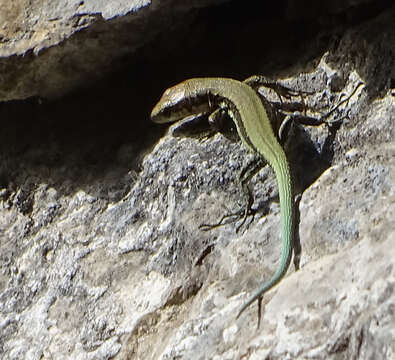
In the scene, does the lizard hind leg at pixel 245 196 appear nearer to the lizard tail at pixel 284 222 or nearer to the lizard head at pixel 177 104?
the lizard tail at pixel 284 222

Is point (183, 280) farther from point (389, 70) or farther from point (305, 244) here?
point (389, 70)

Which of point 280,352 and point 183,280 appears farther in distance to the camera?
point 183,280

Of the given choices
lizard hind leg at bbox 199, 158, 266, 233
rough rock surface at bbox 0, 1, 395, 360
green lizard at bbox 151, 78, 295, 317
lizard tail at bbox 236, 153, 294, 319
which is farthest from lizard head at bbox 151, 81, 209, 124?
lizard tail at bbox 236, 153, 294, 319

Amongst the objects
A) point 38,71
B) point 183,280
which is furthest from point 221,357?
point 38,71

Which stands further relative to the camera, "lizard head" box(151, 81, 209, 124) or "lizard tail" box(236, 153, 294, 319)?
"lizard head" box(151, 81, 209, 124)

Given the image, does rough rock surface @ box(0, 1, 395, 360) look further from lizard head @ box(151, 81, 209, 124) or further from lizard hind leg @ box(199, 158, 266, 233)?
lizard head @ box(151, 81, 209, 124)

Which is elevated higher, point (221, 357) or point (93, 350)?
point (93, 350)

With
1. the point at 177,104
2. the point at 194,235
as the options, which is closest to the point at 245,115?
the point at 177,104
